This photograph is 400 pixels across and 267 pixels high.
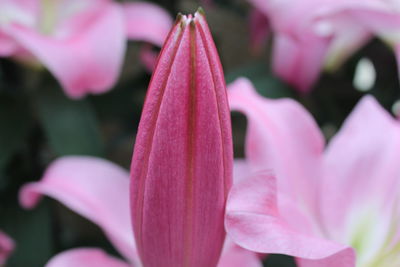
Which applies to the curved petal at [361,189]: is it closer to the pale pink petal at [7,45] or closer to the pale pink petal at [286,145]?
the pale pink petal at [286,145]

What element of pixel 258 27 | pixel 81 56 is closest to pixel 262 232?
pixel 81 56

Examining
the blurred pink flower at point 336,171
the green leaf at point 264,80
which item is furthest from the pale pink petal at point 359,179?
the green leaf at point 264,80

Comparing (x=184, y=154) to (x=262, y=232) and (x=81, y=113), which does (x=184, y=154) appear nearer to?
(x=262, y=232)

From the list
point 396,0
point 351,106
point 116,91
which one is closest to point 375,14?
point 396,0

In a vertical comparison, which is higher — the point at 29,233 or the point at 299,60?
the point at 299,60

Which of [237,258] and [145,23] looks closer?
[237,258]

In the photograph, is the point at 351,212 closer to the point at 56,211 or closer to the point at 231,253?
the point at 231,253

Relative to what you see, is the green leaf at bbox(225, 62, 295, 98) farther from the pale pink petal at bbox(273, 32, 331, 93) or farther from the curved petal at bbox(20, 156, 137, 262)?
the curved petal at bbox(20, 156, 137, 262)
